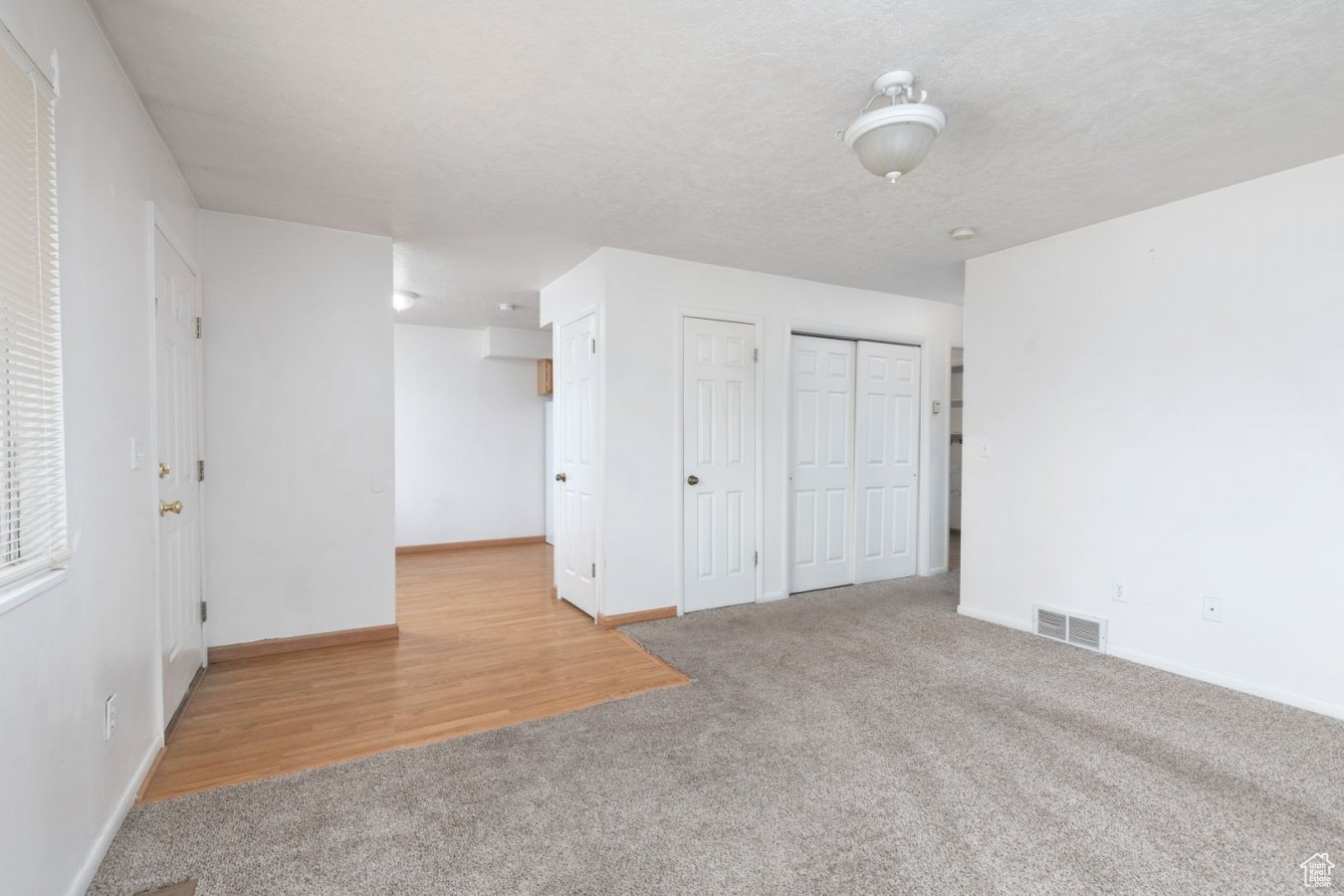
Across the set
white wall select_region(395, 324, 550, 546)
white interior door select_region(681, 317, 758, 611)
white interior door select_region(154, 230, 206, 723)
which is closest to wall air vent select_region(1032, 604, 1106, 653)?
white interior door select_region(681, 317, 758, 611)

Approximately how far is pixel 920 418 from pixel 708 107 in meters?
3.70

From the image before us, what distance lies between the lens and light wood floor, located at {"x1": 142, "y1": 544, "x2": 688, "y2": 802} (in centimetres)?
237

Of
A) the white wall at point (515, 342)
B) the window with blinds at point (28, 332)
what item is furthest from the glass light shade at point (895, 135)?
the white wall at point (515, 342)

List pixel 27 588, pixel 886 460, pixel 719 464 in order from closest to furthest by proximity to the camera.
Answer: pixel 27 588, pixel 719 464, pixel 886 460

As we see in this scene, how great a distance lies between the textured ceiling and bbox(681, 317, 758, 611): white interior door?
0.91m

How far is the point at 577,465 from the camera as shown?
436 centimetres

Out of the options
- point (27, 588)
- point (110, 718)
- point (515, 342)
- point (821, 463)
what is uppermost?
point (515, 342)

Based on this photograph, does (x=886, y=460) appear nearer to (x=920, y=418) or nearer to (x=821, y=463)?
(x=920, y=418)

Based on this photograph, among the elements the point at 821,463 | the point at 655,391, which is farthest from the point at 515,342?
the point at 821,463

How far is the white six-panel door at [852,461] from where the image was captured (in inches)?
187

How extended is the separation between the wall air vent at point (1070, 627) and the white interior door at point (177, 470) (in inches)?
174

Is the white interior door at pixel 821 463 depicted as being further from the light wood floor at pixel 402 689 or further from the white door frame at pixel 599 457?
the light wood floor at pixel 402 689

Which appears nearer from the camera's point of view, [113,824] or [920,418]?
[113,824]

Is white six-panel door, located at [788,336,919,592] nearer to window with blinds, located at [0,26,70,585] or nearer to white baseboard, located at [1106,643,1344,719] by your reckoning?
white baseboard, located at [1106,643,1344,719]
